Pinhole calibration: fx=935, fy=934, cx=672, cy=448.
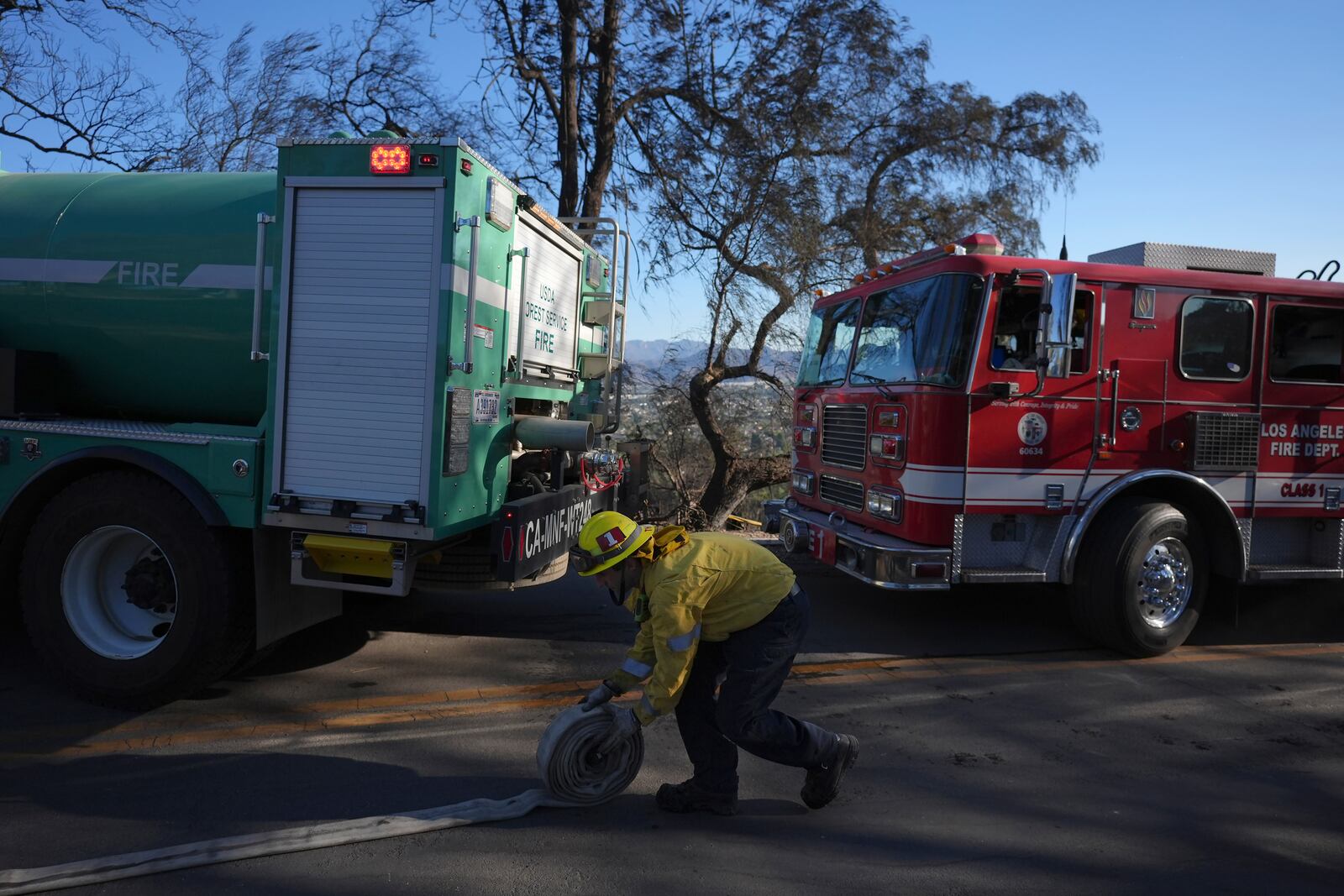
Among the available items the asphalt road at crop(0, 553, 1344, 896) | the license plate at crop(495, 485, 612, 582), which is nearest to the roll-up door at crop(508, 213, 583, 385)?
the license plate at crop(495, 485, 612, 582)

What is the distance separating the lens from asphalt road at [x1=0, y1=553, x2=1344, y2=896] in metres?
3.38

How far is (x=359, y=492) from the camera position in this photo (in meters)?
4.61

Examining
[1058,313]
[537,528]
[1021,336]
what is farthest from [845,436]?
[537,528]

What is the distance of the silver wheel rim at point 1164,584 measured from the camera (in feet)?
20.6

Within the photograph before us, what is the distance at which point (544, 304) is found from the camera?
600cm

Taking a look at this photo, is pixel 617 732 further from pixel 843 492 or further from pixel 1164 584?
pixel 1164 584

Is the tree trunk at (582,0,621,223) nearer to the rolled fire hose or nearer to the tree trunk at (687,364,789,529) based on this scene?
the tree trunk at (687,364,789,529)

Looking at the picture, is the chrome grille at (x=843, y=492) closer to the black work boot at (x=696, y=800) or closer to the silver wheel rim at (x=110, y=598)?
the black work boot at (x=696, y=800)

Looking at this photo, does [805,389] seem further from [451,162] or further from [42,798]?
[42,798]

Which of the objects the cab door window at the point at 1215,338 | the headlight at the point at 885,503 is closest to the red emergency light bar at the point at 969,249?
the cab door window at the point at 1215,338

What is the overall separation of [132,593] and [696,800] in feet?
10.3

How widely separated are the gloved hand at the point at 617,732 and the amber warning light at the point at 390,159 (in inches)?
109

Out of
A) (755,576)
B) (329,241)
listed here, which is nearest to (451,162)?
(329,241)

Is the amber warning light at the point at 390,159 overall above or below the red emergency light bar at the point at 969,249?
below
